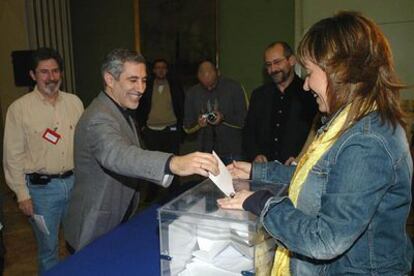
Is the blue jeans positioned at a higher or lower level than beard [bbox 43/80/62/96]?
lower

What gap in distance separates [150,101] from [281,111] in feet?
8.06

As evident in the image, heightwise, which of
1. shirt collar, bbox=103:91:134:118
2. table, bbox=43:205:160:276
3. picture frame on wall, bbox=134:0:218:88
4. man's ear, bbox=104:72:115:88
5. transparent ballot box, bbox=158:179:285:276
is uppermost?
picture frame on wall, bbox=134:0:218:88

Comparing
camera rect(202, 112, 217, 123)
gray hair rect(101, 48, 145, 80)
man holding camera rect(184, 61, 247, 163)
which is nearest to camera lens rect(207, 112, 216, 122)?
camera rect(202, 112, 217, 123)

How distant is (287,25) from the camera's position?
5156mm

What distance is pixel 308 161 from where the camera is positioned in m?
1.08

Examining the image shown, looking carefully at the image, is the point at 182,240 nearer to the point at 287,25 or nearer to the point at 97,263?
the point at 97,263

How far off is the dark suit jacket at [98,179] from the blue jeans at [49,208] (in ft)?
2.00

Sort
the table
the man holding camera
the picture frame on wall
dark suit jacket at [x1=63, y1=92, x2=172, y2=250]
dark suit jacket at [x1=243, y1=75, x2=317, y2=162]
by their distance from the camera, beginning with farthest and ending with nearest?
the picture frame on wall → the man holding camera → dark suit jacket at [x1=243, y1=75, x2=317, y2=162] → dark suit jacket at [x1=63, y1=92, x2=172, y2=250] → the table

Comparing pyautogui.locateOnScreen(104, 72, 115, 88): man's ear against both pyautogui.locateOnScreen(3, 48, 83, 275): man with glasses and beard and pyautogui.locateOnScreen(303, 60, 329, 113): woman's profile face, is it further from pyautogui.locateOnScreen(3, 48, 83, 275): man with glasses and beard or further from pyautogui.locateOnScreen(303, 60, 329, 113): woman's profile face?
pyautogui.locateOnScreen(303, 60, 329, 113): woman's profile face

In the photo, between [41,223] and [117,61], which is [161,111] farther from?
[117,61]

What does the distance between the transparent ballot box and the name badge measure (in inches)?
63.3

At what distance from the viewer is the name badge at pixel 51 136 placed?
264 cm

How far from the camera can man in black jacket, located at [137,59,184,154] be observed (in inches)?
203

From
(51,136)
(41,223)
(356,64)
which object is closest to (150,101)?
(51,136)
